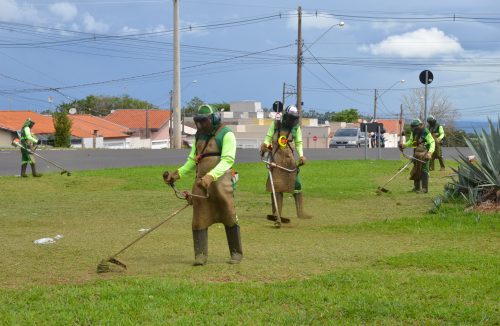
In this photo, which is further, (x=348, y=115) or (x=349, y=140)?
(x=348, y=115)

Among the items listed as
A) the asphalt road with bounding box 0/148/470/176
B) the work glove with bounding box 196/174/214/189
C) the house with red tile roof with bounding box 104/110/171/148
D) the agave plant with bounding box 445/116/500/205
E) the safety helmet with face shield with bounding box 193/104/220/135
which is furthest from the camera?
the house with red tile roof with bounding box 104/110/171/148

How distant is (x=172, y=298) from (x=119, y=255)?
270cm

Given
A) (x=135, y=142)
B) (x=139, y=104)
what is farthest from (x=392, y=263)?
(x=139, y=104)

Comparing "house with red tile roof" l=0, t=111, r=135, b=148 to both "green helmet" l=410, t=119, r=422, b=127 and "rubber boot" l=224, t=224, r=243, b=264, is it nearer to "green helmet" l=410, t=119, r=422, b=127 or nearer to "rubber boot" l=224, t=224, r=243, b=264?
"green helmet" l=410, t=119, r=422, b=127

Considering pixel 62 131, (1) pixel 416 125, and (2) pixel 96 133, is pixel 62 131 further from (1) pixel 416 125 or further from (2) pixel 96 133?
(1) pixel 416 125

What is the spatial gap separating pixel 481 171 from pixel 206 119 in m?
6.72

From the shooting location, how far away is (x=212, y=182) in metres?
8.16

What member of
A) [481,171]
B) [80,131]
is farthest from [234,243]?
[80,131]

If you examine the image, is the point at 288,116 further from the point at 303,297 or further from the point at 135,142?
the point at 135,142

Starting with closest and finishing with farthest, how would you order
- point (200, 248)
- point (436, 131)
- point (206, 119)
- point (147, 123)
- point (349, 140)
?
point (206, 119), point (200, 248), point (436, 131), point (349, 140), point (147, 123)

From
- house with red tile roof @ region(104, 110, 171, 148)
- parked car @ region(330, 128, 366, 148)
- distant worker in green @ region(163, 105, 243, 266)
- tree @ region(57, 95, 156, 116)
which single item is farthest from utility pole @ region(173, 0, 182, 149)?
tree @ region(57, 95, 156, 116)

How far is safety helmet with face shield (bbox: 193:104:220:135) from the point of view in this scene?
8117 mm

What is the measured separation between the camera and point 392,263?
8086mm

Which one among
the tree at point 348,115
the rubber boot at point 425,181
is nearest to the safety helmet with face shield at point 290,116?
the rubber boot at point 425,181
